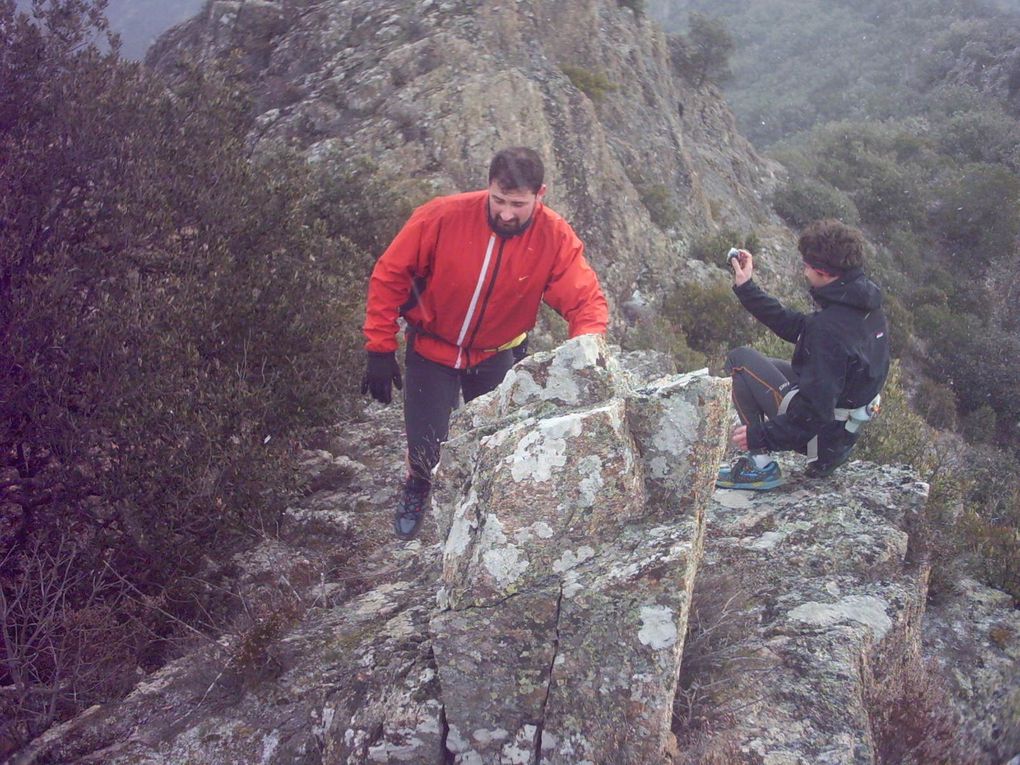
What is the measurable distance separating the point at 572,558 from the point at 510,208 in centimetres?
188

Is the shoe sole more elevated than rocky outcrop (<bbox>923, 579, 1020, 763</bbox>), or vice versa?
the shoe sole

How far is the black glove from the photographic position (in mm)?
4156

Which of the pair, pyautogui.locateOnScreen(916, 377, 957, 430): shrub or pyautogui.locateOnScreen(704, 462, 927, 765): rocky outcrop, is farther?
pyautogui.locateOnScreen(916, 377, 957, 430): shrub

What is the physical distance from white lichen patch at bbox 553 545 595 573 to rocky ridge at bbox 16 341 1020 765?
1 cm

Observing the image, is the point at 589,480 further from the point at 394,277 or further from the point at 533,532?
the point at 394,277

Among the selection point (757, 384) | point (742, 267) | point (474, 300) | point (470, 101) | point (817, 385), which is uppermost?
point (470, 101)

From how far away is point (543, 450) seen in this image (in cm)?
302

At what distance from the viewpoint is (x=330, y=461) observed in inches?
234

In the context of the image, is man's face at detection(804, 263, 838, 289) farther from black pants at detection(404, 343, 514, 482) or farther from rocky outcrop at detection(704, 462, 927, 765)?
black pants at detection(404, 343, 514, 482)

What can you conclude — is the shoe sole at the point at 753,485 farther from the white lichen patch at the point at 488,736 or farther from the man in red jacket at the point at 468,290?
the white lichen patch at the point at 488,736

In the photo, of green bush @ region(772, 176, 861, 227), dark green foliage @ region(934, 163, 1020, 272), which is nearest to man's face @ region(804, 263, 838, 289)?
green bush @ region(772, 176, 861, 227)

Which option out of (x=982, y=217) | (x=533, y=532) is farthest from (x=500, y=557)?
(x=982, y=217)

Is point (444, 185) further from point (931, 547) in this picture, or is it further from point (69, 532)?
point (931, 547)

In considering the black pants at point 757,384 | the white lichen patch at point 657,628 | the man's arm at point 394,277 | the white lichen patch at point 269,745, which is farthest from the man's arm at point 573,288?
the white lichen patch at point 269,745
